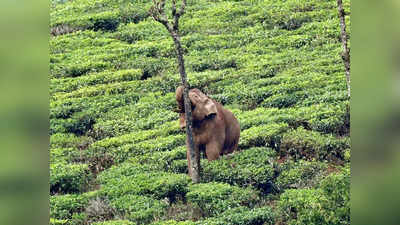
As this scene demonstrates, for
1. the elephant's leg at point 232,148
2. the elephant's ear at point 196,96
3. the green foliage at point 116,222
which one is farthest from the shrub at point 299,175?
the green foliage at point 116,222

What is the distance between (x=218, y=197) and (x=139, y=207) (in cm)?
93

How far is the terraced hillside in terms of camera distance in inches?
371

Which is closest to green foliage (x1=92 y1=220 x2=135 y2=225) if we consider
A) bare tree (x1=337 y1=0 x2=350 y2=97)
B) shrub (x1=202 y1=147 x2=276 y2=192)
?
shrub (x1=202 y1=147 x2=276 y2=192)

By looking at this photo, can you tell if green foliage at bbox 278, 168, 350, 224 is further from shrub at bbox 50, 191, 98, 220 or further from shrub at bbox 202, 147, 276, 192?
shrub at bbox 50, 191, 98, 220

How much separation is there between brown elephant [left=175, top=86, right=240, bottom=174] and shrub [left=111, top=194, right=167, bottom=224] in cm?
69

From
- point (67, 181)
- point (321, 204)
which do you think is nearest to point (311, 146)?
point (321, 204)

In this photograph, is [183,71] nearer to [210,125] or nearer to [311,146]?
[210,125]

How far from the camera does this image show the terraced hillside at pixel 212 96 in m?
9.43

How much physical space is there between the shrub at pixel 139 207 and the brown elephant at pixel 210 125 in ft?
2.26

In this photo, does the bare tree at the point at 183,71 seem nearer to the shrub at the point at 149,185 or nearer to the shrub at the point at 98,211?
the shrub at the point at 149,185
